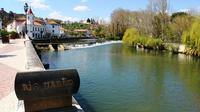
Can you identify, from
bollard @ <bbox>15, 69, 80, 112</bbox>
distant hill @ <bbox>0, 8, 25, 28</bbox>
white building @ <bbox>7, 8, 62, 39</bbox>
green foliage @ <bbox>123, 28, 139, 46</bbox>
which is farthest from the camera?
distant hill @ <bbox>0, 8, 25, 28</bbox>

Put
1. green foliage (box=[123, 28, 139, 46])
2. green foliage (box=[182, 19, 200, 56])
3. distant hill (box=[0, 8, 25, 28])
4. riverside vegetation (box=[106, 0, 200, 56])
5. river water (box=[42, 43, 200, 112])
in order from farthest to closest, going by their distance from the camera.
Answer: distant hill (box=[0, 8, 25, 28]) < green foliage (box=[123, 28, 139, 46]) < riverside vegetation (box=[106, 0, 200, 56]) < green foliage (box=[182, 19, 200, 56]) < river water (box=[42, 43, 200, 112])

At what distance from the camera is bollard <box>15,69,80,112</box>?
7.94 m

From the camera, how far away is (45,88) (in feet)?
26.9

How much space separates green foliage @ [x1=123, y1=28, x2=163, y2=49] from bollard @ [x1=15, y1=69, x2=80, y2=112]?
2297 inches

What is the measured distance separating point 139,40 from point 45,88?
6861 cm

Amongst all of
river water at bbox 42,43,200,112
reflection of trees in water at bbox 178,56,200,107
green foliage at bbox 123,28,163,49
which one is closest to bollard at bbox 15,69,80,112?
river water at bbox 42,43,200,112

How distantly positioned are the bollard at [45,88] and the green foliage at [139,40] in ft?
191

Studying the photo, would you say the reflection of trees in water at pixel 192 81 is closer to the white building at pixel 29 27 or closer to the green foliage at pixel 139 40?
the green foliage at pixel 139 40

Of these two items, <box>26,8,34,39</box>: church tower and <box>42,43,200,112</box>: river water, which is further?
<box>26,8,34,39</box>: church tower

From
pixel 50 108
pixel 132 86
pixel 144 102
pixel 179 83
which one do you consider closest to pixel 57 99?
pixel 50 108

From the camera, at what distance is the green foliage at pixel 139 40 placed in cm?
6638

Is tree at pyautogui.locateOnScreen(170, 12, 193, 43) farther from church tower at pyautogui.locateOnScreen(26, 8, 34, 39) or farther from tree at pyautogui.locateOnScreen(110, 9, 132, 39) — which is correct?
tree at pyautogui.locateOnScreen(110, 9, 132, 39)

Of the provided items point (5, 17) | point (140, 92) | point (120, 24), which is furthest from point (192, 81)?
point (5, 17)

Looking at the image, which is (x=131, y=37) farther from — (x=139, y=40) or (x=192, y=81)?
(x=192, y=81)
